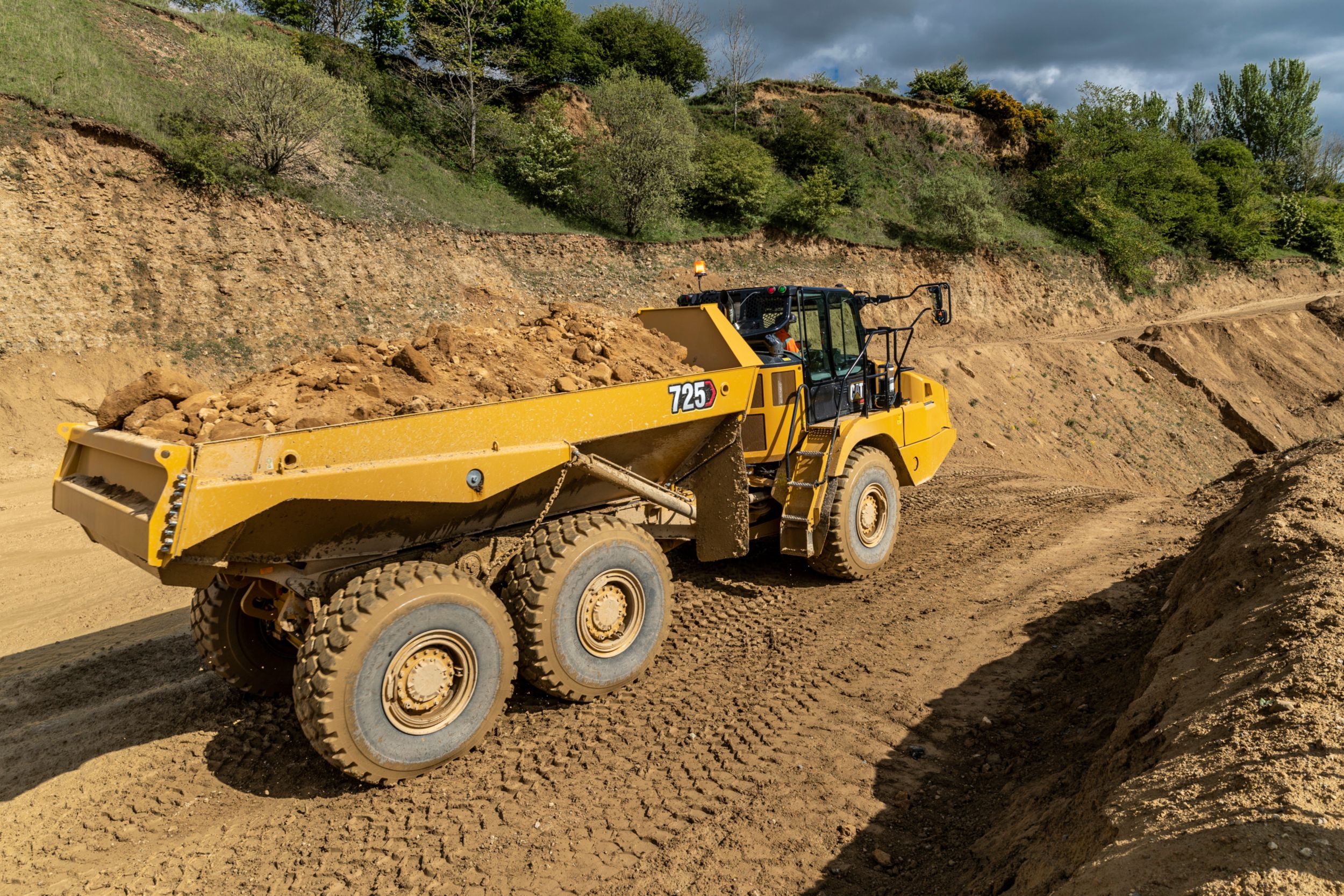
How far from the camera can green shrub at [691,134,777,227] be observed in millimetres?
26172

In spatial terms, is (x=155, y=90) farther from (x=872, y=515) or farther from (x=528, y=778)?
(x=528, y=778)

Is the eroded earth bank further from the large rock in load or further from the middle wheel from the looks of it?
the large rock in load

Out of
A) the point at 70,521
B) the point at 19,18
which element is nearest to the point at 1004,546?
the point at 70,521

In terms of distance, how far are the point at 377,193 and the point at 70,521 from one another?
13.0 metres

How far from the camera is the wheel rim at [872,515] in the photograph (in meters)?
7.12

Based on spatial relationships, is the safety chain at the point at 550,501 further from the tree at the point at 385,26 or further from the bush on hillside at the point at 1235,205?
the bush on hillside at the point at 1235,205

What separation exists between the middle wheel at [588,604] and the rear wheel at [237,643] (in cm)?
181

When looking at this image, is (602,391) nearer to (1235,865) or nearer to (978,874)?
(978,874)

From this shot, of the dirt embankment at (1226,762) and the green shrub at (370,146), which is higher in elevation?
the green shrub at (370,146)

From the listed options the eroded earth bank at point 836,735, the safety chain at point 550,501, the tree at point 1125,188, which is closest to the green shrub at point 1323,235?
the tree at point 1125,188

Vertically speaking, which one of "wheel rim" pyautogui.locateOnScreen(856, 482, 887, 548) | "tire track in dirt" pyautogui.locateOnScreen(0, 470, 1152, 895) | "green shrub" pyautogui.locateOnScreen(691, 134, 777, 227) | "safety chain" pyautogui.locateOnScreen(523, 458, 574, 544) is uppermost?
"green shrub" pyautogui.locateOnScreen(691, 134, 777, 227)

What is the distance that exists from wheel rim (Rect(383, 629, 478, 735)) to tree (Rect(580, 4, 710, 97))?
102ft

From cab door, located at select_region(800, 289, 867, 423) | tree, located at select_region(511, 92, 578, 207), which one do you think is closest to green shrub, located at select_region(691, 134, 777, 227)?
tree, located at select_region(511, 92, 578, 207)

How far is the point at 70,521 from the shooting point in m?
10.2
